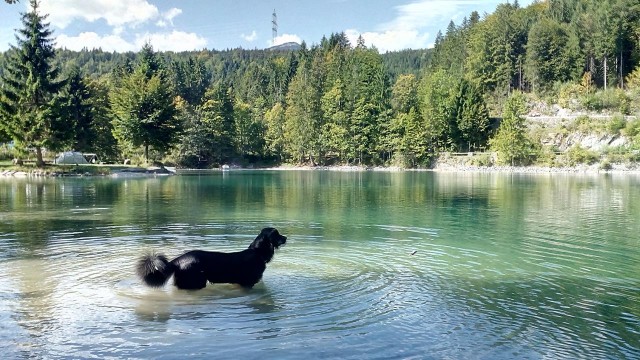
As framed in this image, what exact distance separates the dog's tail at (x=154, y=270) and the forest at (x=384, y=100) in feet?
234

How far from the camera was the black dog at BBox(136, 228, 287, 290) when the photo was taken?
36.7ft

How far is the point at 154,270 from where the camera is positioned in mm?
11141

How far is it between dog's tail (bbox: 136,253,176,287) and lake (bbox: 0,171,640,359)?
37cm

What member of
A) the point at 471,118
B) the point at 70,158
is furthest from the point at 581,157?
the point at 70,158

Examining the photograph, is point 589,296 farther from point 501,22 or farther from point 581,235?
point 501,22

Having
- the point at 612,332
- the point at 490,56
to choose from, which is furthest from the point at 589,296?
the point at 490,56

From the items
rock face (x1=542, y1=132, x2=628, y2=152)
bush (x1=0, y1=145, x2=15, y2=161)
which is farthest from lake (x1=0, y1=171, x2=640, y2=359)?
rock face (x1=542, y1=132, x2=628, y2=152)

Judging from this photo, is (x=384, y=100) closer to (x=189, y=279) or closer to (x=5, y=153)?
(x=5, y=153)

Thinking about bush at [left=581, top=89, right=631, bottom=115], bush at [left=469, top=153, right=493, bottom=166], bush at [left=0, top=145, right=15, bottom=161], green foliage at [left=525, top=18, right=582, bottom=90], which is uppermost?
green foliage at [left=525, top=18, right=582, bottom=90]

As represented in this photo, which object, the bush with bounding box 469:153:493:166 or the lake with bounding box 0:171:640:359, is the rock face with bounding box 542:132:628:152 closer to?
the bush with bounding box 469:153:493:166

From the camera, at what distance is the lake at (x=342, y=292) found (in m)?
8.70

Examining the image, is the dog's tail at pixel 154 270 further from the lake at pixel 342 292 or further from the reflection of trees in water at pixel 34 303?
the reflection of trees in water at pixel 34 303

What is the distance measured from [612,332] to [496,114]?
347ft

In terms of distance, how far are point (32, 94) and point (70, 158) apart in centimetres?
1450
